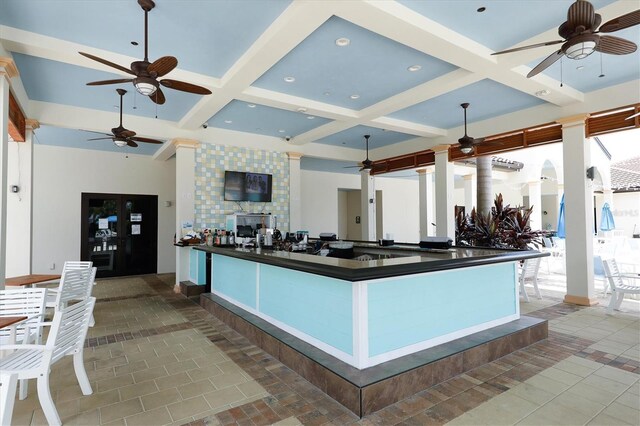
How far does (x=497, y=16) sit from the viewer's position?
11.3ft

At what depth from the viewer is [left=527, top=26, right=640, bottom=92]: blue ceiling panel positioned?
4340 mm

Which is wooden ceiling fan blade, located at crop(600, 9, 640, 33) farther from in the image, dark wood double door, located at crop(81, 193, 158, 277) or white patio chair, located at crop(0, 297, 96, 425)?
dark wood double door, located at crop(81, 193, 158, 277)

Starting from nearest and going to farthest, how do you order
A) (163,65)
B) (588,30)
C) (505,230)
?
(588,30), (163,65), (505,230)

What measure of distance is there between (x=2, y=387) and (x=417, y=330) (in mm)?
2767

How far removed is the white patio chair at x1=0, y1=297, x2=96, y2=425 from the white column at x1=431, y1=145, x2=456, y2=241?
696 centimetres

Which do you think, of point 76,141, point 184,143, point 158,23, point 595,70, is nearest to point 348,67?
point 158,23

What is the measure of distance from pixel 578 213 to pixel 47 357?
693 cm

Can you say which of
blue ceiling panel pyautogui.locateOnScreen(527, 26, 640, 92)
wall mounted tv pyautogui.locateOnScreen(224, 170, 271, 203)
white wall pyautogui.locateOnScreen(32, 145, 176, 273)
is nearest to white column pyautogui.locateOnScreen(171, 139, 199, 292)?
wall mounted tv pyautogui.locateOnScreen(224, 170, 271, 203)

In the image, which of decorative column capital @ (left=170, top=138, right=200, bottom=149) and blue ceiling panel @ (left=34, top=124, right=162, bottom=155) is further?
blue ceiling panel @ (left=34, top=124, right=162, bottom=155)

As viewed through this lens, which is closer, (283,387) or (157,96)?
(283,387)

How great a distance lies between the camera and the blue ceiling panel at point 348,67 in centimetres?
385

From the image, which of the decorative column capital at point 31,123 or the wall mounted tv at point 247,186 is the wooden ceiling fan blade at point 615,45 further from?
the decorative column capital at point 31,123

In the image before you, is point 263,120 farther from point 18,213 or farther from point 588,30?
point 588,30

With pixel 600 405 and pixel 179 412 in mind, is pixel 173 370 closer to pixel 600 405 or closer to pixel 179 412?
pixel 179 412
